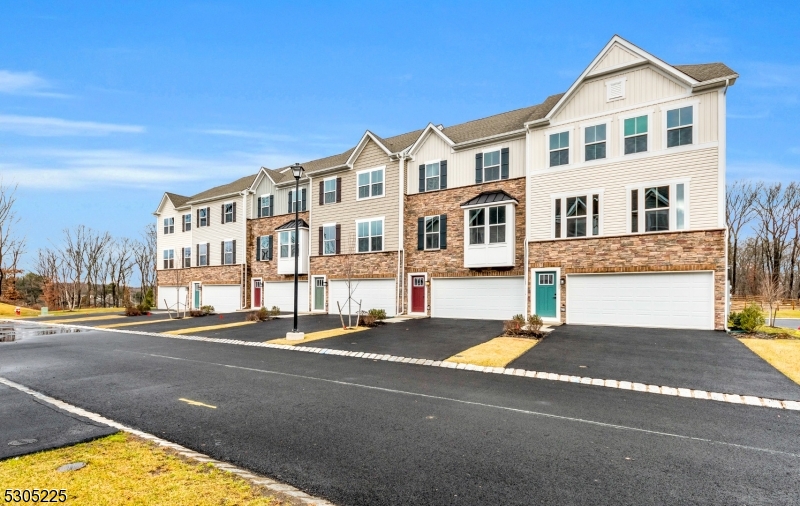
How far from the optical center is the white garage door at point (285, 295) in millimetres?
29875

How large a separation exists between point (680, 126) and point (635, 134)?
5.29 ft

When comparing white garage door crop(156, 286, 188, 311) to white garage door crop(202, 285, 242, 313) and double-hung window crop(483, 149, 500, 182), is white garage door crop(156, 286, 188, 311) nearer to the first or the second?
white garage door crop(202, 285, 242, 313)

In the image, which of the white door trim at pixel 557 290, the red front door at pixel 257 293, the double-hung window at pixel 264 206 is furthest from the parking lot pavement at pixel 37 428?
the double-hung window at pixel 264 206

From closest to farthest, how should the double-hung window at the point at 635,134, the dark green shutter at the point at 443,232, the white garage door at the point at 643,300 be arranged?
1. the white garage door at the point at 643,300
2. the double-hung window at the point at 635,134
3. the dark green shutter at the point at 443,232

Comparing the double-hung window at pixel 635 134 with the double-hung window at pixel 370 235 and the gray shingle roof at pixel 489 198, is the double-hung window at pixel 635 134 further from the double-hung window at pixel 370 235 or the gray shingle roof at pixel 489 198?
the double-hung window at pixel 370 235

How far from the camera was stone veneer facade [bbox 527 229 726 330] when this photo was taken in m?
16.2

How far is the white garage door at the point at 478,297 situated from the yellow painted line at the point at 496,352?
6.22 m

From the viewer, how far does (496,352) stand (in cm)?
1303

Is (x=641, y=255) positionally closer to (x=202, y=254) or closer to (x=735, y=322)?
(x=735, y=322)

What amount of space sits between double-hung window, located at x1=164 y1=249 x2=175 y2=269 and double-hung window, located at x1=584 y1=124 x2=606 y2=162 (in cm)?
3731

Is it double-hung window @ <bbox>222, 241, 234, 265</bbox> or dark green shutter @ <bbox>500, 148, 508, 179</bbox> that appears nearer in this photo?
dark green shutter @ <bbox>500, 148, 508, 179</bbox>

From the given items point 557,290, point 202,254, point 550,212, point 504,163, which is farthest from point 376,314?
point 202,254

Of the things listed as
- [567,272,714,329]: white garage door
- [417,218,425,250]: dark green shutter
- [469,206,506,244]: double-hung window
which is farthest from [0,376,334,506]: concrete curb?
[417,218,425,250]: dark green shutter

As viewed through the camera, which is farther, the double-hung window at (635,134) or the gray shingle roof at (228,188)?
the gray shingle roof at (228,188)
